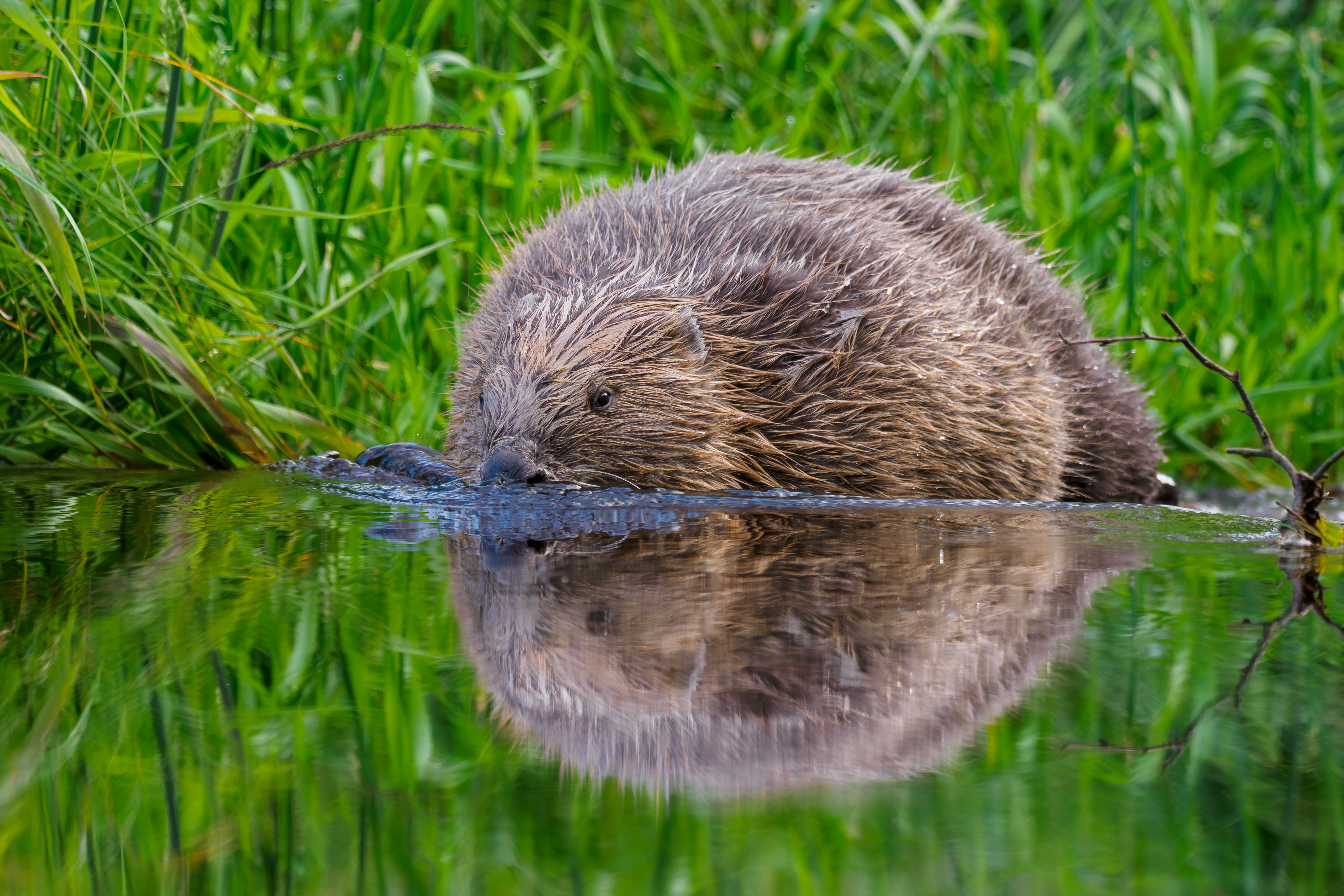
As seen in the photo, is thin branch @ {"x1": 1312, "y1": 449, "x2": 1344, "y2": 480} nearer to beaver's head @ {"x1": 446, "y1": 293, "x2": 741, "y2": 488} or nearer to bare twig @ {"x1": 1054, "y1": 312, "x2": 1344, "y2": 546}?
bare twig @ {"x1": 1054, "y1": 312, "x2": 1344, "y2": 546}

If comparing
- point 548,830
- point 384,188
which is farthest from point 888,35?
point 548,830

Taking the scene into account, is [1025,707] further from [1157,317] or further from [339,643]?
[1157,317]

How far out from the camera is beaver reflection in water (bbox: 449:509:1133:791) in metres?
1.42

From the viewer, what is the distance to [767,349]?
3930 mm

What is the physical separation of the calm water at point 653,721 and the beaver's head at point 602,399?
96 cm

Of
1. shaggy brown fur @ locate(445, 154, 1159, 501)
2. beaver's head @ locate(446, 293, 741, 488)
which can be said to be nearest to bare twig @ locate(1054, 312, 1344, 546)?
shaggy brown fur @ locate(445, 154, 1159, 501)

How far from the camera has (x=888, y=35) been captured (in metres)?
7.43

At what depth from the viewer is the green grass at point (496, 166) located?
3.70 m

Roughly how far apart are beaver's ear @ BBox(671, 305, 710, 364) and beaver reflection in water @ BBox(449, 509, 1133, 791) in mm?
987

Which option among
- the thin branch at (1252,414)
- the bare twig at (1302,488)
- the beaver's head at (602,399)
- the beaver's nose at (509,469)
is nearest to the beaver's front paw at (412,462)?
the beaver's head at (602,399)

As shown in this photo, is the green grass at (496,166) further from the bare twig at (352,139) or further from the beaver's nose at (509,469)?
the beaver's nose at (509,469)

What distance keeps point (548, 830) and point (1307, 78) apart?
20.5 ft

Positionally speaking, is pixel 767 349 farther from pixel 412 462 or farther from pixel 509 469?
pixel 412 462

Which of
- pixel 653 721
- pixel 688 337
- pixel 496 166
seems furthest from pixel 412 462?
pixel 653 721
